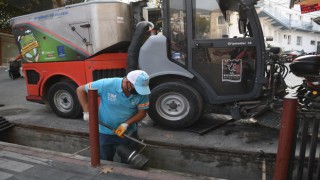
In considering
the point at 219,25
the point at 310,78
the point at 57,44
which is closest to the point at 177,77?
the point at 219,25

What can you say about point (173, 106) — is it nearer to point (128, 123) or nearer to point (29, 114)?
point (128, 123)

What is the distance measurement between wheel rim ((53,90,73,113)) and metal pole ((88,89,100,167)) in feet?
9.26

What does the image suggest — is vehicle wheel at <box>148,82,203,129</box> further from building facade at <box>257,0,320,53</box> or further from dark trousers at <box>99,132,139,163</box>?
building facade at <box>257,0,320,53</box>

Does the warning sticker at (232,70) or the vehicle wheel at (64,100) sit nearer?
the warning sticker at (232,70)

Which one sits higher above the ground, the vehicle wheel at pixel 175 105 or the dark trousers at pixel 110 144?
the vehicle wheel at pixel 175 105

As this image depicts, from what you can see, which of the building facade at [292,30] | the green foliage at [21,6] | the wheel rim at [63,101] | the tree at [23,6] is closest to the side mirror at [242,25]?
the wheel rim at [63,101]

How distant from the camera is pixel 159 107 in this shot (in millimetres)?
5492

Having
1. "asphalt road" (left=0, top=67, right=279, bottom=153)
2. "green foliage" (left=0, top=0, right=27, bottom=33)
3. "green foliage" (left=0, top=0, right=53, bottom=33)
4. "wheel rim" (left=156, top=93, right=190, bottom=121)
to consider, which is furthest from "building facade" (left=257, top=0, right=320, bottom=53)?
"wheel rim" (left=156, top=93, right=190, bottom=121)

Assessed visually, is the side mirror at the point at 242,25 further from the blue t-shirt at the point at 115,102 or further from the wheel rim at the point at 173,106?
the blue t-shirt at the point at 115,102

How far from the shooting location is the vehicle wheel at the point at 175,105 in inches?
205

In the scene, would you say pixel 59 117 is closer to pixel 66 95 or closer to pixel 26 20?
pixel 66 95

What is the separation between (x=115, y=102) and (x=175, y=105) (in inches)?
62.3

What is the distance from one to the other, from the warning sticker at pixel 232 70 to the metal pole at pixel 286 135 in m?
2.05

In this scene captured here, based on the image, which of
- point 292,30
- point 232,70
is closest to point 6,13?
point 232,70
